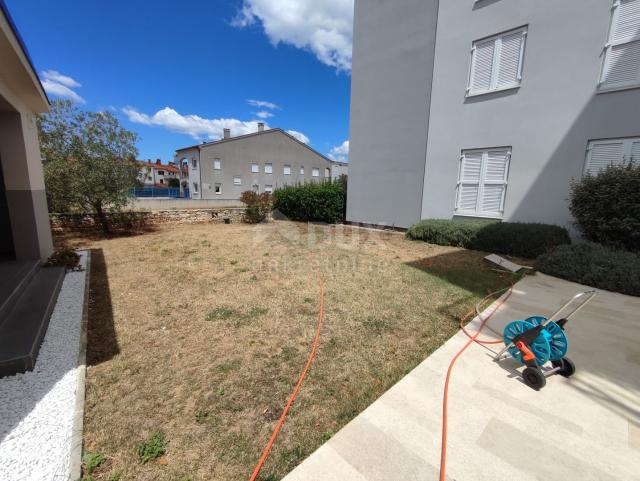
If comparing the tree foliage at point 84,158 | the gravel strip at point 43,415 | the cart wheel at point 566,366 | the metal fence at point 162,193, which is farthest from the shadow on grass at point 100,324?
the metal fence at point 162,193

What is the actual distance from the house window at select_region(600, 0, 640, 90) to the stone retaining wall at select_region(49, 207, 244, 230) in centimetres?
1488

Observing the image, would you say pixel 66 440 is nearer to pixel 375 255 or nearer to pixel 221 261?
pixel 221 261

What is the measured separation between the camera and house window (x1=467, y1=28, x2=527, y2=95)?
26.1 ft

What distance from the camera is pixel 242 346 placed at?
3.24 m

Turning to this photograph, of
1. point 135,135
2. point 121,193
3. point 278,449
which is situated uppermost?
point 135,135

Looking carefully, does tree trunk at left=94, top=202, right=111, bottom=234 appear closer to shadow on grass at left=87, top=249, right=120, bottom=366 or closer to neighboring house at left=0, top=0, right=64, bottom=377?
neighboring house at left=0, top=0, right=64, bottom=377

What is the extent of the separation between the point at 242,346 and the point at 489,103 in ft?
32.0

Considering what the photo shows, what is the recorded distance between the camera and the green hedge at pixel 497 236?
710cm

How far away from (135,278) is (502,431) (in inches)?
243

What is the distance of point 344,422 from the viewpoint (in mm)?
2162

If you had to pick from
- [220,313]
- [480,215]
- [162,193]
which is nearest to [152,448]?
[220,313]

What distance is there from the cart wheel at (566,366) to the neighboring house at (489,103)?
6.61m

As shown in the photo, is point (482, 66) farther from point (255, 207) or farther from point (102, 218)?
point (102, 218)

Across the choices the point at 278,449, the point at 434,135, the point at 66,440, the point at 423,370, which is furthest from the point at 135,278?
the point at 434,135
